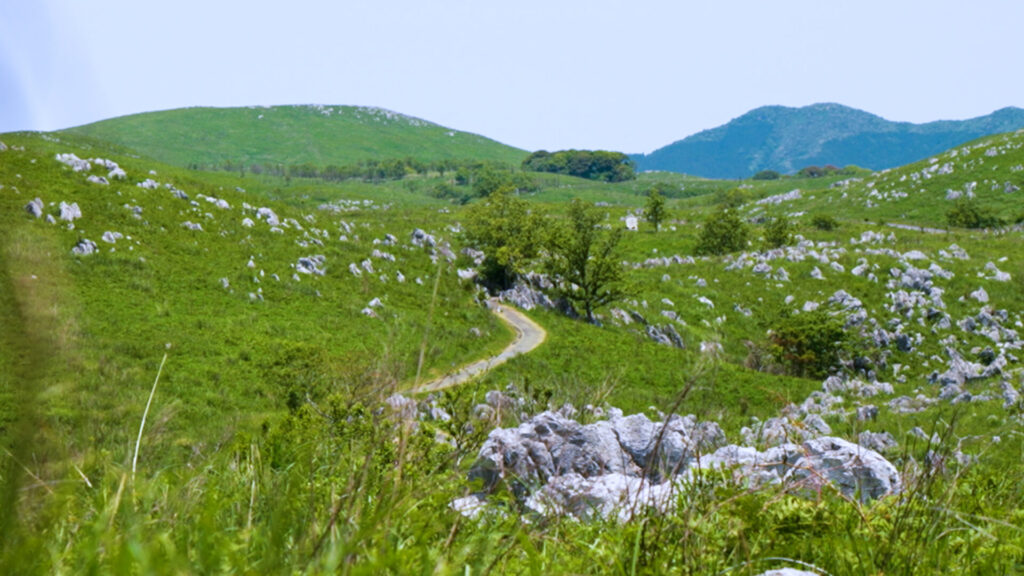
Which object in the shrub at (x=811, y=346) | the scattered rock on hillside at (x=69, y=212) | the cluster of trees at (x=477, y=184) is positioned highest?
the cluster of trees at (x=477, y=184)

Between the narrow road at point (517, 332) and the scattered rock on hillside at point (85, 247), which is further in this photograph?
the narrow road at point (517, 332)

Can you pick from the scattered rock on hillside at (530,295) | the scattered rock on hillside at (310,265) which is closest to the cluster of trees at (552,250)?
the scattered rock on hillside at (530,295)

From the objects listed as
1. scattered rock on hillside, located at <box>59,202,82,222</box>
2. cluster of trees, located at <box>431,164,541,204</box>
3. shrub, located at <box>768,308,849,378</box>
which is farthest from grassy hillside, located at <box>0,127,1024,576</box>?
cluster of trees, located at <box>431,164,541,204</box>

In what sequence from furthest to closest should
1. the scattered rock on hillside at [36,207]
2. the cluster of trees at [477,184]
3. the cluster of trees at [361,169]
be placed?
the cluster of trees at [361,169], the cluster of trees at [477,184], the scattered rock on hillside at [36,207]

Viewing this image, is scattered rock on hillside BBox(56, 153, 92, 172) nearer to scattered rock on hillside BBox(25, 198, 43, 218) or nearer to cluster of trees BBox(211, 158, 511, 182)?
scattered rock on hillside BBox(25, 198, 43, 218)

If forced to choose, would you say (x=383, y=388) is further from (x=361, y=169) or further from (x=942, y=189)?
(x=361, y=169)

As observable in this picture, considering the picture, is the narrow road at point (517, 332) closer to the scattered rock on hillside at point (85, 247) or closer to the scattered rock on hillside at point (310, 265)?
the scattered rock on hillside at point (310, 265)

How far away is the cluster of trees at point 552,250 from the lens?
133 ft

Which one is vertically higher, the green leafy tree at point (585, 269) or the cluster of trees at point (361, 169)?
the cluster of trees at point (361, 169)

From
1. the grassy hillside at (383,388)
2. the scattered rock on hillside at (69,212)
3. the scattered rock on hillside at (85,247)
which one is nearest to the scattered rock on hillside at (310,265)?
the grassy hillside at (383,388)

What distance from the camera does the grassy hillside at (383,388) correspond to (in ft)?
5.25

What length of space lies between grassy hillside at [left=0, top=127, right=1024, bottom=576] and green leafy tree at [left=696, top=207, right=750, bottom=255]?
2.93 metres

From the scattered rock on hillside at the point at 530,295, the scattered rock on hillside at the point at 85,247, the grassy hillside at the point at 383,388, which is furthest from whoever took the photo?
the scattered rock on hillside at the point at 530,295

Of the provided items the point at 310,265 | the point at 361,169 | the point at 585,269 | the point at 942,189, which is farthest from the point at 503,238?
the point at 361,169
